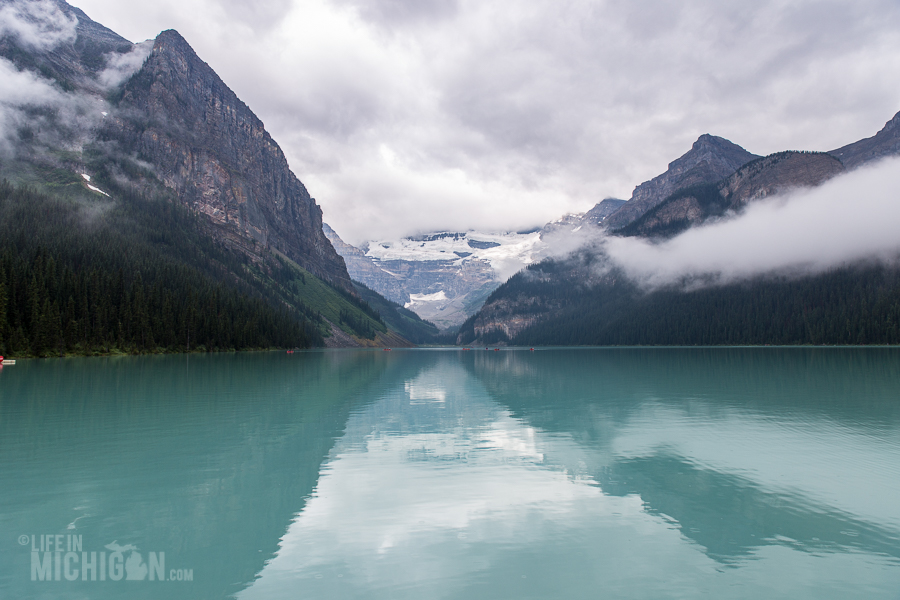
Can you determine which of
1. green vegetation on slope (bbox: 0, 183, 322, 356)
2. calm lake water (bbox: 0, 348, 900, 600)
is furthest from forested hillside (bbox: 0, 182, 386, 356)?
calm lake water (bbox: 0, 348, 900, 600)

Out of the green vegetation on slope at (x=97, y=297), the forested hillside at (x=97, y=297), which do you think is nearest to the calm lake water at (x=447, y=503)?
the green vegetation on slope at (x=97, y=297)

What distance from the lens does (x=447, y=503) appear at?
55.4 feet

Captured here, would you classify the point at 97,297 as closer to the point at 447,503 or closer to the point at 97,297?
the point at 97,297

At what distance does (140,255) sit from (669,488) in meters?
184

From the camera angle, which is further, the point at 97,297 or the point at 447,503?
the point at 97,297

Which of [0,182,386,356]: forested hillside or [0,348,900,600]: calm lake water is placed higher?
[0,182,386,356]: forested hillside

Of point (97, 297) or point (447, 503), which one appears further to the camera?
point (97, 297)

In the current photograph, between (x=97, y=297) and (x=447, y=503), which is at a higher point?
(x=97, y=297)

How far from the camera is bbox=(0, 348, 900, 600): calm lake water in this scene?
37.0 feet

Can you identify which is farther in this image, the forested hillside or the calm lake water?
the forested hillside

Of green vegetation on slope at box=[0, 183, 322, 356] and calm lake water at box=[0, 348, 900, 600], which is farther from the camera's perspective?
green vegetation on slope at box=[0, 183, 322, 356]

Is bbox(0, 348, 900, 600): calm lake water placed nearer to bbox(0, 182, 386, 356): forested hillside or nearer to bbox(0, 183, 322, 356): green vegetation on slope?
bbox(0, 183, 322, 356): green vegetation on slope

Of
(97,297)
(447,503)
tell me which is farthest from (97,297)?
(447,503)

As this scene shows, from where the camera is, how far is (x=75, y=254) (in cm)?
13212
